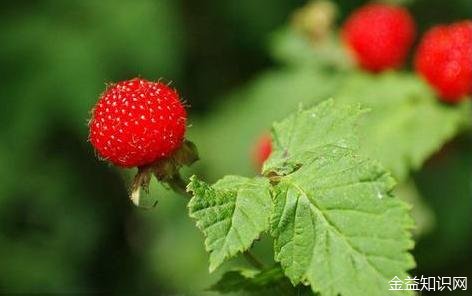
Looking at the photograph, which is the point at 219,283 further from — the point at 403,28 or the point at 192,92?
the point at 192,92

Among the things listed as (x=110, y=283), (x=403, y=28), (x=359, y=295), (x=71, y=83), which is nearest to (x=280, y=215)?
(x=359, y=295)

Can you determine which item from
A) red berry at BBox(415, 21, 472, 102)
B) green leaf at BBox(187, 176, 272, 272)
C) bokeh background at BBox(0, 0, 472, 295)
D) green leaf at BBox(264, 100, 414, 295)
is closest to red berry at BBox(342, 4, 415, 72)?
red berry at BBox(415, 21, 472, 102)

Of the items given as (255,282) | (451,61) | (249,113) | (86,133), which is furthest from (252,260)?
(86,133)

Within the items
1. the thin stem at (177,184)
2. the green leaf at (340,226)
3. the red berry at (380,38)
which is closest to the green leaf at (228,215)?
the green leaf at (340,226)

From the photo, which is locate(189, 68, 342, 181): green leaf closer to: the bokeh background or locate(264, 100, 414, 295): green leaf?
the bokeh background

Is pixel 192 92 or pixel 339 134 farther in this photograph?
pixel 192 92

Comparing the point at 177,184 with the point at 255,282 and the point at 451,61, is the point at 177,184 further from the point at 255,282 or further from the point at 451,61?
the point at 451,61
